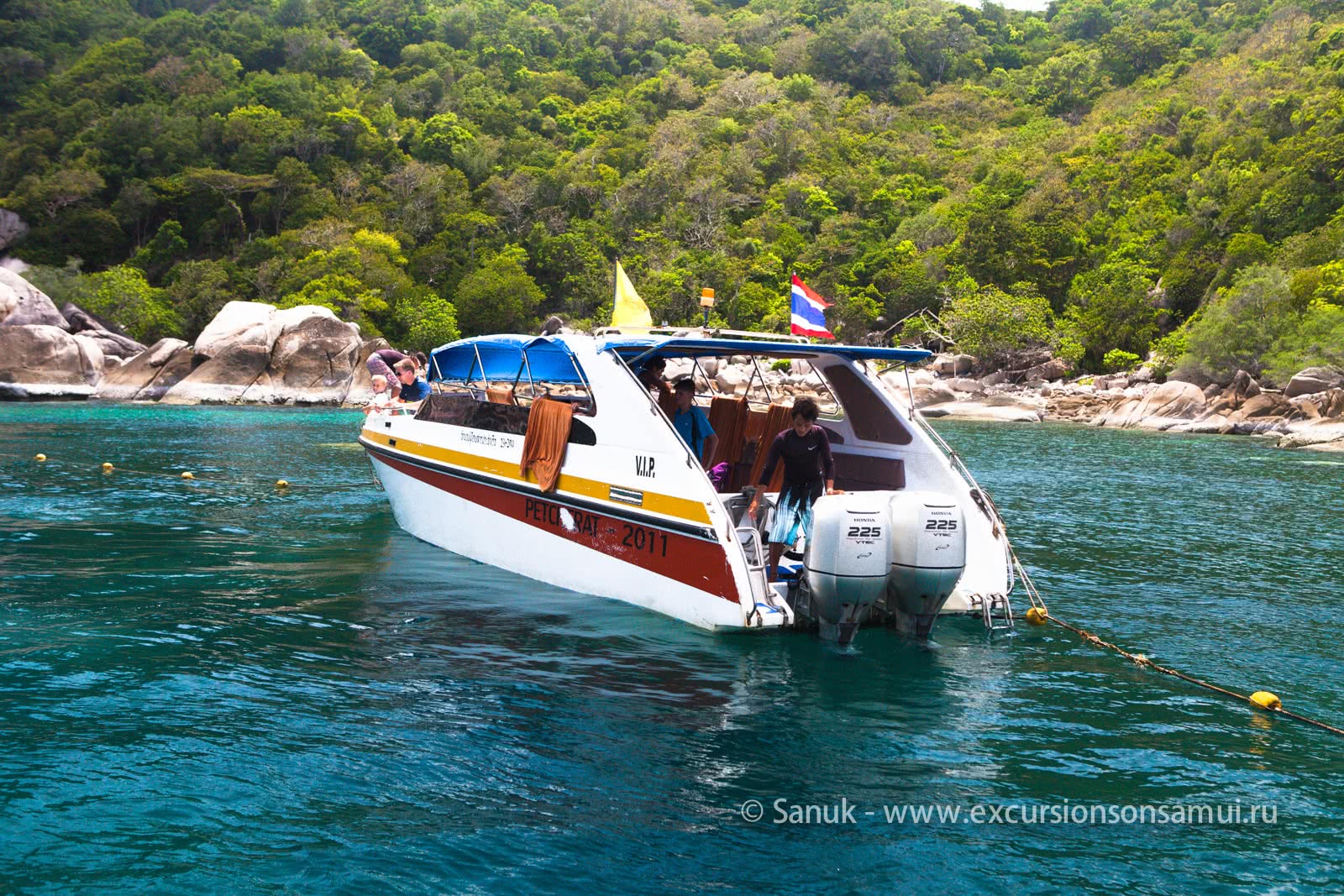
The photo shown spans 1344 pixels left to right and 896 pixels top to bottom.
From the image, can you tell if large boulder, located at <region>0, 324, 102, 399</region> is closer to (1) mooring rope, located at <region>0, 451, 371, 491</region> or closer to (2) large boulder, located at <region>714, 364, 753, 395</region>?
(1) mooring rope, located at <region>0, 451, 371, 491</region>

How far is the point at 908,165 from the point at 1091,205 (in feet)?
72.4

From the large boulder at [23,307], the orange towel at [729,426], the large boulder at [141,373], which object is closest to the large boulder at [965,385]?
the large boulder at [141,373]

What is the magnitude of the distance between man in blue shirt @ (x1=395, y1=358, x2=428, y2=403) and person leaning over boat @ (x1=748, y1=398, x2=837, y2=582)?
7095mm

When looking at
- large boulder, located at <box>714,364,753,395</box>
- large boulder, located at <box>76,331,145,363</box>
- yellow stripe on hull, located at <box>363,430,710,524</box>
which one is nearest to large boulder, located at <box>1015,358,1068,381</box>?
large boulder, located at <box>714,364,753,395</box>

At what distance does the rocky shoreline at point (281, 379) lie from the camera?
41.3 m

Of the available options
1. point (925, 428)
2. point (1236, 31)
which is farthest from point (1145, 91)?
point (925, 428)

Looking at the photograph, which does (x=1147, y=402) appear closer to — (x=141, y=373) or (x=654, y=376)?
(x=654, y=376)

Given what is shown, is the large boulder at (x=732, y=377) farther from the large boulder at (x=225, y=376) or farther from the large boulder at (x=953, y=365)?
the large boulder at (x=225, y=376)

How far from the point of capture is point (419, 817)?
16.9 ft

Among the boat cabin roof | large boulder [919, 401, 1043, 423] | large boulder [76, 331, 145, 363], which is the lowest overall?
the boat cabin roof

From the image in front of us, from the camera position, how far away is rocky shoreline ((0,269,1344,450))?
41.3 meters

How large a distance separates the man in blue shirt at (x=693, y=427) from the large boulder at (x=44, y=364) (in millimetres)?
41995

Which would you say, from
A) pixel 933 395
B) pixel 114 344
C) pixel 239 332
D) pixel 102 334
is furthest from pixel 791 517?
pixel 102 334

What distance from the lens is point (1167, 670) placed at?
8.05 metres
